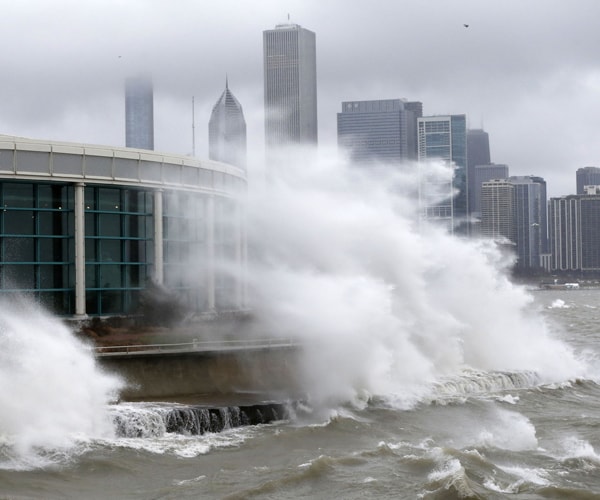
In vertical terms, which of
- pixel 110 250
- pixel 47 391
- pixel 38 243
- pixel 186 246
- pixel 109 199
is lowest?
pixel 47 391

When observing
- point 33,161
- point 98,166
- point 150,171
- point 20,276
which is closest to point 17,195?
point 33,161

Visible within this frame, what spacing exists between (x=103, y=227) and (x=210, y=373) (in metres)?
8.96

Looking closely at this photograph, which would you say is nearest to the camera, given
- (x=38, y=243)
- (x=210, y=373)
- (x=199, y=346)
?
(x=210, y=373)

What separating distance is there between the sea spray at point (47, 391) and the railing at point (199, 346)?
1.05 m

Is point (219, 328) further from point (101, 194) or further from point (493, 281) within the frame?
point (493, 281)

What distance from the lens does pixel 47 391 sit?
24.4 metres

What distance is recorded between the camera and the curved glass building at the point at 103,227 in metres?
33.6

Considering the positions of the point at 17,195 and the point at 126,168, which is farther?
the point at 126,168

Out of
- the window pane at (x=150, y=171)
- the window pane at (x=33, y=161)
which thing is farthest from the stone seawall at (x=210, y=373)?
the window pane at (x=150, y=171)

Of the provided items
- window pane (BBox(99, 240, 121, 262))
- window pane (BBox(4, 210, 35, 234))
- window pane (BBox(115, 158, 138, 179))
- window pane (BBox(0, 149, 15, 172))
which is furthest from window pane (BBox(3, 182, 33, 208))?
window pane (BBox(115, 158, 138, 179))

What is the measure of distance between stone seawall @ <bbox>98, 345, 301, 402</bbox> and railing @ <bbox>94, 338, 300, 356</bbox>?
145 millimetres

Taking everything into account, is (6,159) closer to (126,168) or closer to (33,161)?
(33,161)

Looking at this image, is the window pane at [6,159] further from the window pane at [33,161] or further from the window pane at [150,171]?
the window pane at [150,171]

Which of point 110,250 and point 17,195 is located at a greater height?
point 17,195
